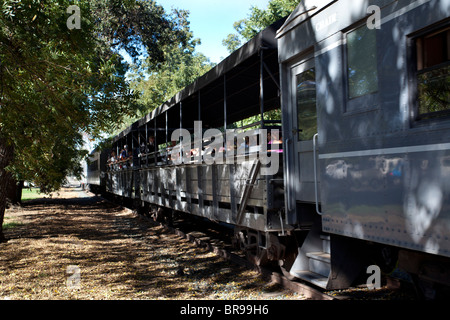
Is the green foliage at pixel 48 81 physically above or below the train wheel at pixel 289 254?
above

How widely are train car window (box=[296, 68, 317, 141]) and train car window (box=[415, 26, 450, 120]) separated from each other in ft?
Result: 5.61

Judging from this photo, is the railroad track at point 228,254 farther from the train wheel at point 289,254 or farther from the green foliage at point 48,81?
the green foliage at point 48,81

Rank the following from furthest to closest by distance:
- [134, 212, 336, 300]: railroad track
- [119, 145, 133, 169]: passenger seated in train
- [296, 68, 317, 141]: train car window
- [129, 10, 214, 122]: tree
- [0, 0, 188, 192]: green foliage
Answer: [129, 10, 214, 122]: tree, [119, 145, 133, 169]: passenger seated in train, [0, 0, 188, 192]: green foliage, [134, 212, 336, 300]: railroad track, [296, 68, 317, 141]: train car window

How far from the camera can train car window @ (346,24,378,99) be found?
13.7ft

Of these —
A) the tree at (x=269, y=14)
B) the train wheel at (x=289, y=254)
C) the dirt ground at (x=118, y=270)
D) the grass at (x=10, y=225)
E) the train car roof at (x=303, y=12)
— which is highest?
the tree at (x=269, y=14)

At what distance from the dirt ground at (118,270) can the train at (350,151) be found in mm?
762

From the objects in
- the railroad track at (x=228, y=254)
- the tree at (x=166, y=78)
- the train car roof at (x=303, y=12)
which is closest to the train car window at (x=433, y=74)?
the train car roof at (x=303, y=12)

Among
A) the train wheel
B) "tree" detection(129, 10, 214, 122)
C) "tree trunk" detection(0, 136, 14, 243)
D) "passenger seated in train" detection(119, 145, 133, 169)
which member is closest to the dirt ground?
the train wheel

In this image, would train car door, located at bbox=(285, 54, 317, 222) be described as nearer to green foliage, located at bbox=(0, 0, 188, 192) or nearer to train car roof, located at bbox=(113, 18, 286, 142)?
train car roof, located at bbox=(113, 18, 286, 142)

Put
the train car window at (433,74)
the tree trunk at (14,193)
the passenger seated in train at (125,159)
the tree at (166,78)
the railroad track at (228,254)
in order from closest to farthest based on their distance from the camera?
the train car window at (433,74) < the railroad track at (228,254) < the passenger seated in train at (125,159) < the tree trunk at (14,193) < the tree at (166,78)

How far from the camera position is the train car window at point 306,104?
5297 mm

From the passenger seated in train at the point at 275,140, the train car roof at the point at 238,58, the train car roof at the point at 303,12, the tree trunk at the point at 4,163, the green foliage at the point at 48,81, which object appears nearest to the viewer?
the train car roof at the point at 303,12

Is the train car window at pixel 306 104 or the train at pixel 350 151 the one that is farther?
the train car window at pixel 306 104

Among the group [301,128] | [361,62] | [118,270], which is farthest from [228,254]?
[361,62]
